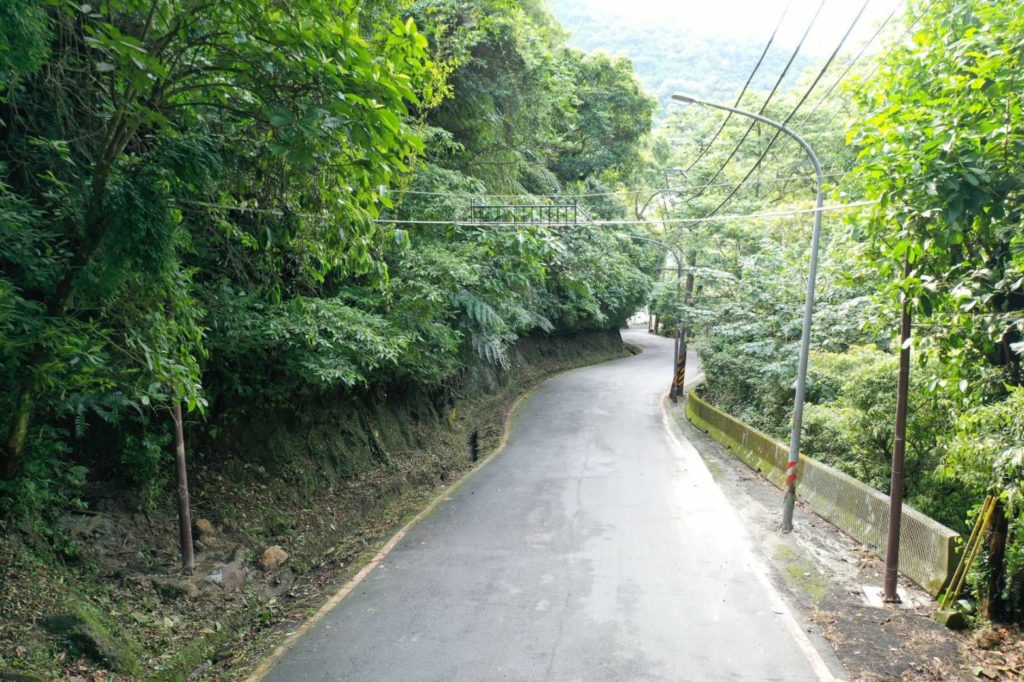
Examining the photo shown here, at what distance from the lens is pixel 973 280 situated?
6586 millimetres

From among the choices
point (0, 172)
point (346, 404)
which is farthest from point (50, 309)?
point (346, 404)

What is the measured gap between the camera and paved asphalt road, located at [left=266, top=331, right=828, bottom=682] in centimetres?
632

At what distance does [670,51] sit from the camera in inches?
3349

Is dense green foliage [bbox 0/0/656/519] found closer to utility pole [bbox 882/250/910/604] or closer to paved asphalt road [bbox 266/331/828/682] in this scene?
paved asphalt road [bbox 266/331/828/682]

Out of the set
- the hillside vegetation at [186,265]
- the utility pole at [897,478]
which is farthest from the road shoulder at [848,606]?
the hillside vegetation at [186,265]

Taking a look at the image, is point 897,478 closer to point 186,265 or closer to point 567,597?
point 567,597

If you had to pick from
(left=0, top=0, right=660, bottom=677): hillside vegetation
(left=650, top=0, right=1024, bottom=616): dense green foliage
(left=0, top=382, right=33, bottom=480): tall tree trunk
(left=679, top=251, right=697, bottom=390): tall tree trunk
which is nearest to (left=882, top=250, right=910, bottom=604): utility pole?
(left=650, top=0, right=1024, bottom=616): dense green foliage

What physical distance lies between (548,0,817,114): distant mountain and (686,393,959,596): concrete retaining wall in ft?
179

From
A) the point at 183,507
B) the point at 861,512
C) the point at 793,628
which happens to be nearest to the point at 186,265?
the point at 183,507

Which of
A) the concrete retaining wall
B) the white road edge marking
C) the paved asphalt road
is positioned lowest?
the paved asphalt road

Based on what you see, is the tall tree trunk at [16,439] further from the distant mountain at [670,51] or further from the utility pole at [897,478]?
the distant mountain at [670,51]

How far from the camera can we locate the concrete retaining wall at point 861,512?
7.98 metres

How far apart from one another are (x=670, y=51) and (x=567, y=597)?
292ft

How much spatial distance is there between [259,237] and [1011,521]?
28.1ft
